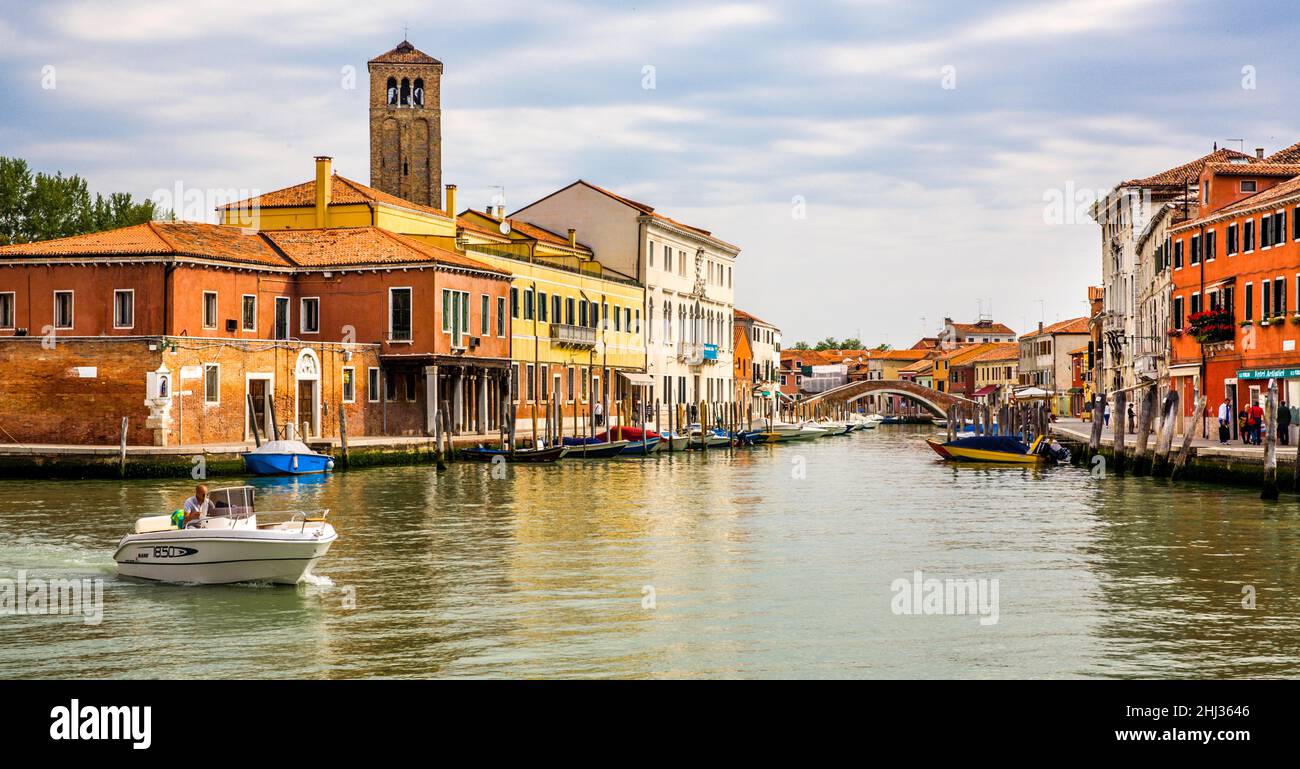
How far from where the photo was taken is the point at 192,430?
119ft

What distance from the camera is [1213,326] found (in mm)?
41594

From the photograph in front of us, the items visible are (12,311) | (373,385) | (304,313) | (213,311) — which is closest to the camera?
(12,311)

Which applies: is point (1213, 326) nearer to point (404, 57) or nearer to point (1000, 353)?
point (404, 57)

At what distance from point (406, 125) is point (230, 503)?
2035 inches

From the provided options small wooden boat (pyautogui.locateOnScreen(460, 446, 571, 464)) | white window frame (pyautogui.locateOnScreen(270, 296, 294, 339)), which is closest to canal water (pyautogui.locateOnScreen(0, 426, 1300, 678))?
small wooden boat (pyautogui.locateOnScreen(460, 446, 571, 464))

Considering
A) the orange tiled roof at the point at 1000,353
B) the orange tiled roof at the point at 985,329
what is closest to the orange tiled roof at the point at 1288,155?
the orange tiled roof at the point at 1000,353

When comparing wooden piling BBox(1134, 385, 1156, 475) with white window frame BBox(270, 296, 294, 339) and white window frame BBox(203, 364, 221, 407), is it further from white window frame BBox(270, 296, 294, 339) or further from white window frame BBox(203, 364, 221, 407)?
white window frame BBox(270, 296, 294, 339)

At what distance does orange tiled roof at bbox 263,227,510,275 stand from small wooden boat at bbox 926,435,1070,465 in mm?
16541

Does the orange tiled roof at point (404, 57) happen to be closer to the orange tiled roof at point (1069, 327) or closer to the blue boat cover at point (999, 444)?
the blue boat cover at point (999, 444)

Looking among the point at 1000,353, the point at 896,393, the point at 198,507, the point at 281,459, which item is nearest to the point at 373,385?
the point at 281,459

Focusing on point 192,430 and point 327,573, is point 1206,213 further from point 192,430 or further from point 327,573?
point 327,573

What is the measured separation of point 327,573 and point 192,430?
1943 centimetres

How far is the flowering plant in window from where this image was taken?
135ft
